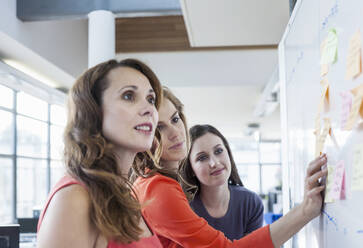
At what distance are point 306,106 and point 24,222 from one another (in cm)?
363

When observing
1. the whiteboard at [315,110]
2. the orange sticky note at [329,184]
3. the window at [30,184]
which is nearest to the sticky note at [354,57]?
the whiteboard at [315,110]

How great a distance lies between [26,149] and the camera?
7688 millimetres

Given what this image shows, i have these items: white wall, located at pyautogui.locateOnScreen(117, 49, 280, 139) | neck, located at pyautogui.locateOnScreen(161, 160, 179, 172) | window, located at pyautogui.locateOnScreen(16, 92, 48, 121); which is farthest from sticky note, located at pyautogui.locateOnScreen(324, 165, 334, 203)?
window, located at pyautogui.locateOnScreen(16, 92, 48, 121)

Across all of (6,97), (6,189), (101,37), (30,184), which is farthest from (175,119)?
(30,184)

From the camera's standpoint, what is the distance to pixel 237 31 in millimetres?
2605

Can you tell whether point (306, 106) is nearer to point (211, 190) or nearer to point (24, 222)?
point (211, 190)

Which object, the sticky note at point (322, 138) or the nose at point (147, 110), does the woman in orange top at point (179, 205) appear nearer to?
the sticky note at point (322, 138)

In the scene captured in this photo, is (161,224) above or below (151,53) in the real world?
below

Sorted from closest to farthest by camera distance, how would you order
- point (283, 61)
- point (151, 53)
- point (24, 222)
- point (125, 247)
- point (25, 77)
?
point (125, 247) < point (283, 61) < point (24, 222) < point (25, 77) < point (151, 53)

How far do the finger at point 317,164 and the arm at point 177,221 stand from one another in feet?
1.08

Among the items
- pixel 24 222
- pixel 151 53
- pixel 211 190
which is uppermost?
pixel 151 53

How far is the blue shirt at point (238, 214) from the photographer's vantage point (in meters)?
2.25

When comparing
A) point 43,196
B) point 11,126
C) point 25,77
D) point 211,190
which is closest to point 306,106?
point 211,190

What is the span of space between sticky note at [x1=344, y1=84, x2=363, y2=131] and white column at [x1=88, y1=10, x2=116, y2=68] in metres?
3.66
